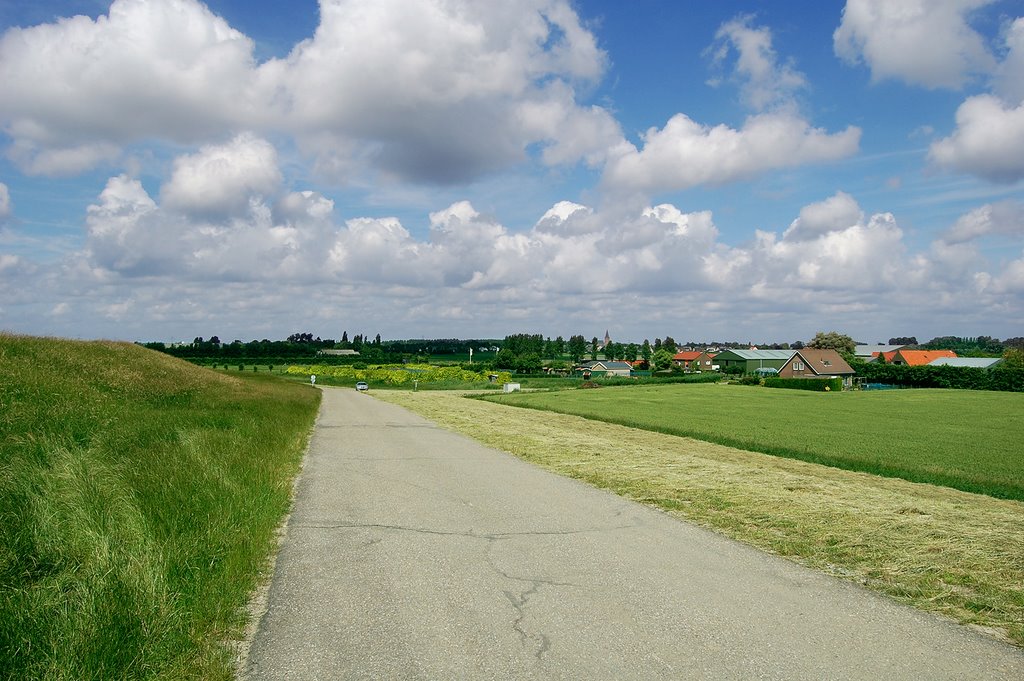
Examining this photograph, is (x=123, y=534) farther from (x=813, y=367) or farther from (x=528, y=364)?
(x=528, y=364)

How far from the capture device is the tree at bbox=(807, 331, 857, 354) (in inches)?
5531

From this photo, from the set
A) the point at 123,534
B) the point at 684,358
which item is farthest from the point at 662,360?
the point at 123,534

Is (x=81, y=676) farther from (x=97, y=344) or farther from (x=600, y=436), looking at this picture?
(x=97, y=344)

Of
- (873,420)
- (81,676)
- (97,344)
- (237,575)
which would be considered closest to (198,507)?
(237,575)

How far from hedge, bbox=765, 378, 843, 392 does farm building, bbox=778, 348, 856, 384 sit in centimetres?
1732

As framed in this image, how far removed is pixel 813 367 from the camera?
362 ft

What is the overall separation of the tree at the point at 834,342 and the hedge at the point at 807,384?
5432 cm

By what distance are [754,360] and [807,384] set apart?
1893 inches

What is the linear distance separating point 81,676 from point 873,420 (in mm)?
43104

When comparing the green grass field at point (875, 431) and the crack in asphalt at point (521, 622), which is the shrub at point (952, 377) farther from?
the crack in asphalt at point (521, 622)

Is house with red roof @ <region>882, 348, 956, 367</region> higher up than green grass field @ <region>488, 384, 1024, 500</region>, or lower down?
higher up

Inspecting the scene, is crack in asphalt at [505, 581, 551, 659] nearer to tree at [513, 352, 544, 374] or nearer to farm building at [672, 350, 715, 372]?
tree at [513, 352, 544, 374]

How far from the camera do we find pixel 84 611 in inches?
214

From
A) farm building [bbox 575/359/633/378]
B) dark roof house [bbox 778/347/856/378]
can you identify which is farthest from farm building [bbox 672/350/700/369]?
dark roof house [bbox 778/347/856/378]
